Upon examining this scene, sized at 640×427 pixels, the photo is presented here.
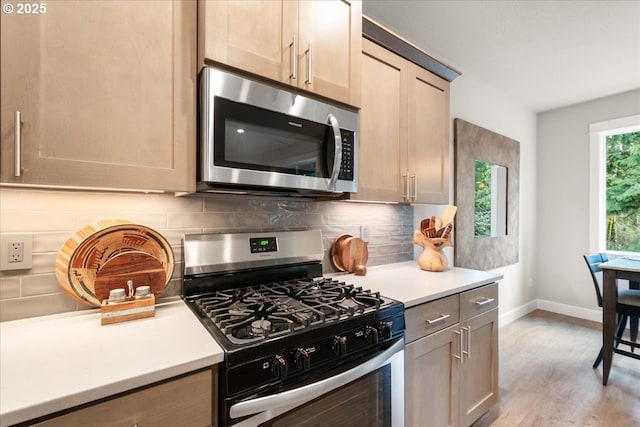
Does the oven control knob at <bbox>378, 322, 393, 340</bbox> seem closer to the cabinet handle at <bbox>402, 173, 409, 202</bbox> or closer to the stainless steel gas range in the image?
the stainless steel gas range

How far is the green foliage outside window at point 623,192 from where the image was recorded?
11.1ft

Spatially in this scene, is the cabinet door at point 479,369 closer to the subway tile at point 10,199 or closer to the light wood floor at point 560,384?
the light wood floor at point 560,384

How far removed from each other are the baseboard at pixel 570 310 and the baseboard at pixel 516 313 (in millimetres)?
95

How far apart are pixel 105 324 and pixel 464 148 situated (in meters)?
2.90

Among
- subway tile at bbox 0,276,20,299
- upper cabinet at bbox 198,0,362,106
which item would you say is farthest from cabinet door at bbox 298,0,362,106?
subway tile at bbox 0,276,20,299

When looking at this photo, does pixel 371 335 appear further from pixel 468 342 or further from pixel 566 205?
pixel 566 205

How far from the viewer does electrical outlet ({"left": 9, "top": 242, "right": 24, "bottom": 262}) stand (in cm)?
102

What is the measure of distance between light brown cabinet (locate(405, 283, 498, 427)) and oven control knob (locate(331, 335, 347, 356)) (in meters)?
0.42

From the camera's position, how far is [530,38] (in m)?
2.37

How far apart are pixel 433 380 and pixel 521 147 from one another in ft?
11.2

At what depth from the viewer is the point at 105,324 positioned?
3.30 feet

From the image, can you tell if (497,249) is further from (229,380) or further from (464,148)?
(229,380)

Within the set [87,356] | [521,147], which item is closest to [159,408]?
[87,356]

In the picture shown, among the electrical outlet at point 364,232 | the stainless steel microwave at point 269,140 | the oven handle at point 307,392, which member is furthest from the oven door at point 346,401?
the electrical outlet at point 364,232
